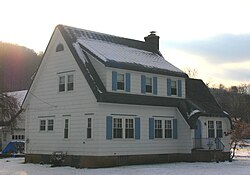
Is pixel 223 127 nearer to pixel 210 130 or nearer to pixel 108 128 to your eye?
pixel 210 130

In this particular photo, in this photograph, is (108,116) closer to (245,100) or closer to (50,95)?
(50,95)

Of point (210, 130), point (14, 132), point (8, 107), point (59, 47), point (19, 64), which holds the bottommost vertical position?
point (14, 132)

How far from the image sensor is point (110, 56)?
2786cm

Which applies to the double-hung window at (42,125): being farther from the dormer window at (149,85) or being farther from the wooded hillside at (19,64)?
the wooded hillside at (19,64)

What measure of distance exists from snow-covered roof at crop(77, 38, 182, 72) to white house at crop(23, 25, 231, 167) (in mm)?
106

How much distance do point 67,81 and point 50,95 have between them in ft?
7.50

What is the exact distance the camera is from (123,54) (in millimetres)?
29812

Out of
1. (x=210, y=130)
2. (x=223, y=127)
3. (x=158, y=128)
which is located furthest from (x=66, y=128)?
(x=223, y=127)

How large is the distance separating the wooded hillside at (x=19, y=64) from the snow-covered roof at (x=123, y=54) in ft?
174

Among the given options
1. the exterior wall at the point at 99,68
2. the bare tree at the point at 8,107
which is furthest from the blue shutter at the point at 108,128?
the bare tree at the point at 8,107

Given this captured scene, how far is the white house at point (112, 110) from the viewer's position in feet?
86.3

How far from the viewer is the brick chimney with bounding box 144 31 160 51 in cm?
3553

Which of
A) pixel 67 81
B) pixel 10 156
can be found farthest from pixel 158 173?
pixel 10 156

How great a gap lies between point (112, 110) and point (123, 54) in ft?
17.4
